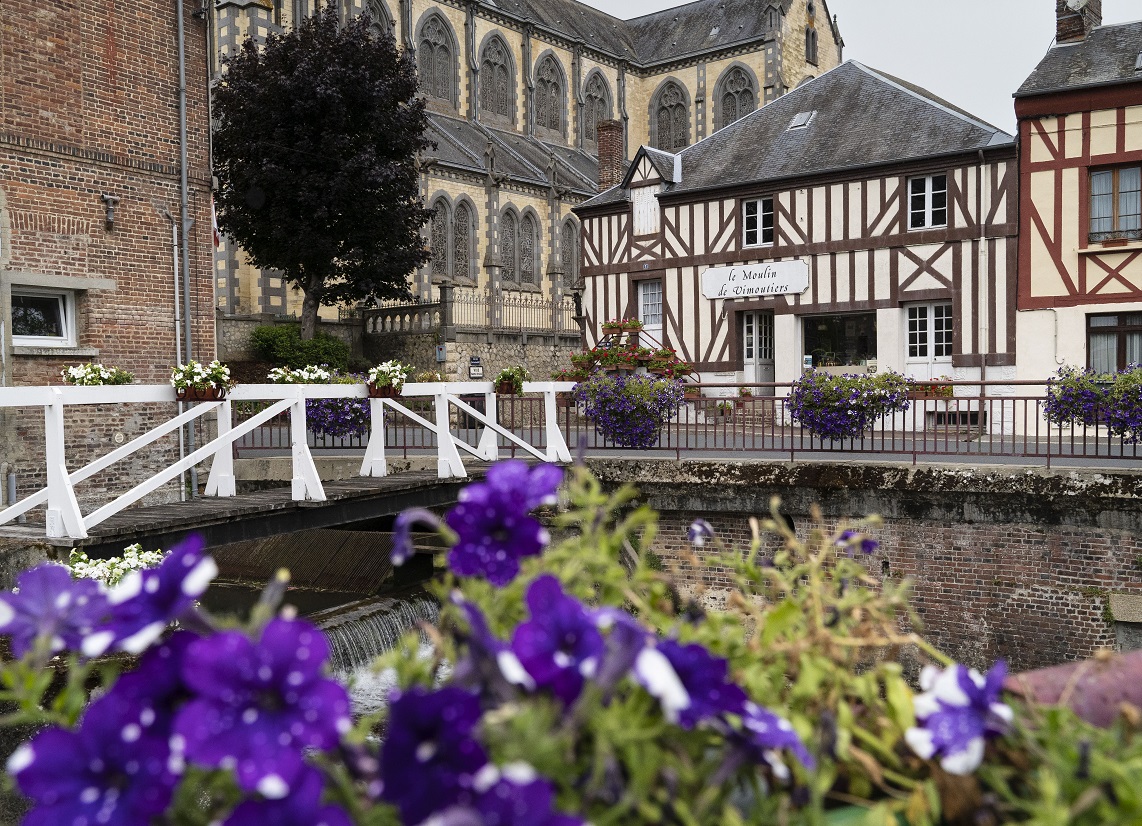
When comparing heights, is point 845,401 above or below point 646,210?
below

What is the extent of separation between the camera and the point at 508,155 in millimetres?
37031

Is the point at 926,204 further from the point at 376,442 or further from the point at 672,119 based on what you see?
the point at 672,119

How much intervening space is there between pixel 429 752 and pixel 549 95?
142 feet

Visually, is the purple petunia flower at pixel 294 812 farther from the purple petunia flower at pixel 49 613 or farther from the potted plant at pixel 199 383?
the potted plant at pixel 199 383

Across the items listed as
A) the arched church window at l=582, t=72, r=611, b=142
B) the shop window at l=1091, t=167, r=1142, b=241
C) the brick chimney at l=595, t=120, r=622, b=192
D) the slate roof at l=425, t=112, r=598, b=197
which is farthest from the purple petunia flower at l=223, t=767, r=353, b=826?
the arched church window at l=582, t=72, r=611, b=142

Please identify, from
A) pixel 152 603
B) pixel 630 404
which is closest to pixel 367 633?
pixel 630 404

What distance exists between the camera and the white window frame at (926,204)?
64.1 feet

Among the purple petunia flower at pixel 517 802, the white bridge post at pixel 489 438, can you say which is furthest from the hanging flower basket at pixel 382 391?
the purple petunia flower at pixel 517 802

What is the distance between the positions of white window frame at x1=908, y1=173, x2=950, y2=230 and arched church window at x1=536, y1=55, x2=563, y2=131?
24.0 meters

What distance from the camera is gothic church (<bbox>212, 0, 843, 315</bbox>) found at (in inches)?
1265

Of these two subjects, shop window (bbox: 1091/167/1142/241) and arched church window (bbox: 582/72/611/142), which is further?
arched church window (bbox: 582/72/611/142)

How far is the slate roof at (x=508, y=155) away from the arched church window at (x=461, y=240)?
1.48 meters

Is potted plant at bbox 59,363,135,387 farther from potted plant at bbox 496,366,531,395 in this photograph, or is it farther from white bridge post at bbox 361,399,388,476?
potted plant at bbox 496,366,531,395

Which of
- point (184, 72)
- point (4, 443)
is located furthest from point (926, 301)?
point (4, 443)
